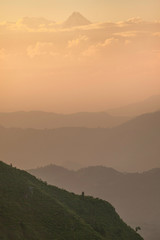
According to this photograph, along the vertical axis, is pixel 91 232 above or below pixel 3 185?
below

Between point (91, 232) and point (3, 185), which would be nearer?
point (91, 232)

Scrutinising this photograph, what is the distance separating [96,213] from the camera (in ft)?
227

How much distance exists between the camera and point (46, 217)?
55500mm

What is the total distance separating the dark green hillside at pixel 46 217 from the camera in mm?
50719

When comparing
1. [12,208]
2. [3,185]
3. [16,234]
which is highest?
[3,185]

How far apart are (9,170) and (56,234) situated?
17.5m

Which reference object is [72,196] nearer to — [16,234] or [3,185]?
[3,185]

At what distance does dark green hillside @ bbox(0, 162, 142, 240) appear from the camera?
5072cm

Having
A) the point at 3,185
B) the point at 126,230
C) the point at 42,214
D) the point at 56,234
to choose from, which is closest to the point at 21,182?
the point at 3,185

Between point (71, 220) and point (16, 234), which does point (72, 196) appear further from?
point (16, 234)

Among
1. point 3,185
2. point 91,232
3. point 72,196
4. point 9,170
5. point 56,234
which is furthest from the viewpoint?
point 72,196

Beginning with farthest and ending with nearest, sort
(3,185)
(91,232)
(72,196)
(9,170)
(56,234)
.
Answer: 1. (72,196)
2. (9,170)
3. (3,185)
4. (91,232)
5. (56,234)

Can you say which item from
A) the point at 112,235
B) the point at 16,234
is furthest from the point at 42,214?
the point at 112,235

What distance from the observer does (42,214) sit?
5588 cm
